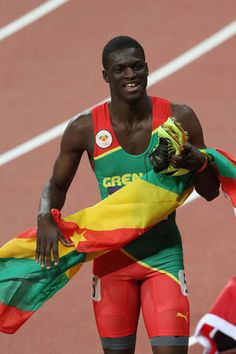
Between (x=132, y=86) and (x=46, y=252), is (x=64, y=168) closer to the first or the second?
(x=46, y=252)

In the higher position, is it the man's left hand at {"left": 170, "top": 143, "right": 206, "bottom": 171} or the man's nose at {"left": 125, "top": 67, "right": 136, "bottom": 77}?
the man's nose at {"left": 125, "top": 67, "right": 136, "bottom": 77}

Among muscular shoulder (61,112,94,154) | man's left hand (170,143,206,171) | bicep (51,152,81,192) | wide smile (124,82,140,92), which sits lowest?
man's left hand (170,143,206,171)

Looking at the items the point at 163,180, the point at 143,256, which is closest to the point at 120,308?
the point at 143,256

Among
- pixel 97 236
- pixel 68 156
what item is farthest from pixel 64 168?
pixel 97 236

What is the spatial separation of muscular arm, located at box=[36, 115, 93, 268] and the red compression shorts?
0.28 metres

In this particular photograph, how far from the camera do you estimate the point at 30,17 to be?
11656mm

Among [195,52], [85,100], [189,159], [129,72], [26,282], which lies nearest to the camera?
[189,159]

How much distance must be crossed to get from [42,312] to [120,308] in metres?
2.41

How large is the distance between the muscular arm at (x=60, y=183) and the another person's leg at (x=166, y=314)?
52cm

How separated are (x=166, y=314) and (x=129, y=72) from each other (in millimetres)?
1246

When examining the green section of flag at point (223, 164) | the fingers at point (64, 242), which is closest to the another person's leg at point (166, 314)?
the fingers at point (64, 242)

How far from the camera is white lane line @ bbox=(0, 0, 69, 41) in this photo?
11531mm

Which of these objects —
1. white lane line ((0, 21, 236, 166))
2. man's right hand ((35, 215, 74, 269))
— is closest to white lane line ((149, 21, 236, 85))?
white lane line ((0, 21, 236, 166))

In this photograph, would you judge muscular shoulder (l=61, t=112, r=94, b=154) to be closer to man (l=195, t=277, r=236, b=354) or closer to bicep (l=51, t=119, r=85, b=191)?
bicep (l=51, t=119, r=85, b=191)
